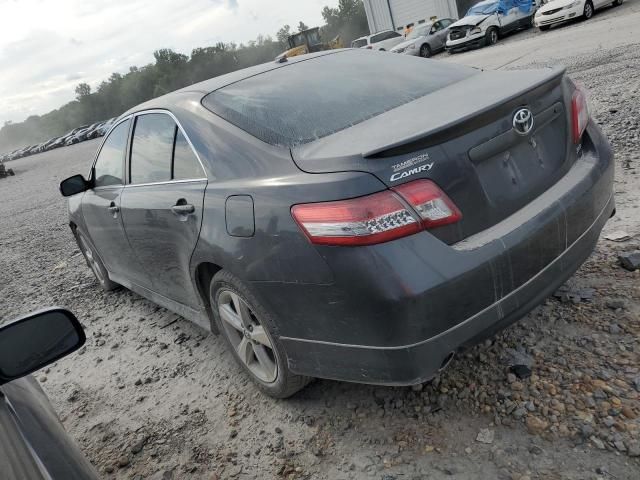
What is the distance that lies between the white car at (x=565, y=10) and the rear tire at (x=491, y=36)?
2302 millimetres

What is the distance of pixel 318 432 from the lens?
2602 mm

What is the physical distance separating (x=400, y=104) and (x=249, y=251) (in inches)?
42.1

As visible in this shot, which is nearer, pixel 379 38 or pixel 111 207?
pixel 111 207

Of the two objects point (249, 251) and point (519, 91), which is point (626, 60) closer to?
point (519, 91)

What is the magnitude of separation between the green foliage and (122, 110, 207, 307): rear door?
66.4 m

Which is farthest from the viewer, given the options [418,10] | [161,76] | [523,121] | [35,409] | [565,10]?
[161,76]

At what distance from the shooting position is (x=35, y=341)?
5.24 ft

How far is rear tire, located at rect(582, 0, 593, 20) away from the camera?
17447 millimetres

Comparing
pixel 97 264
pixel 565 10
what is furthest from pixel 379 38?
pixel 97 264

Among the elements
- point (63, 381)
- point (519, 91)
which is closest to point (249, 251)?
point (519, 91)

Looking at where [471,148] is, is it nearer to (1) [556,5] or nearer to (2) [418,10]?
(1) [556,5]

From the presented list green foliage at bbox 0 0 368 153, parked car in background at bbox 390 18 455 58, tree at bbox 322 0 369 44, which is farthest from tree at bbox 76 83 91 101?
parked car in background at bbox 390 18 455 58

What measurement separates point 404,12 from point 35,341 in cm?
4018

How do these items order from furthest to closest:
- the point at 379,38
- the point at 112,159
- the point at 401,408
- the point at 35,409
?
the point at 379,38, the point at 112,159, the point at 401,408, the point at 35,409
